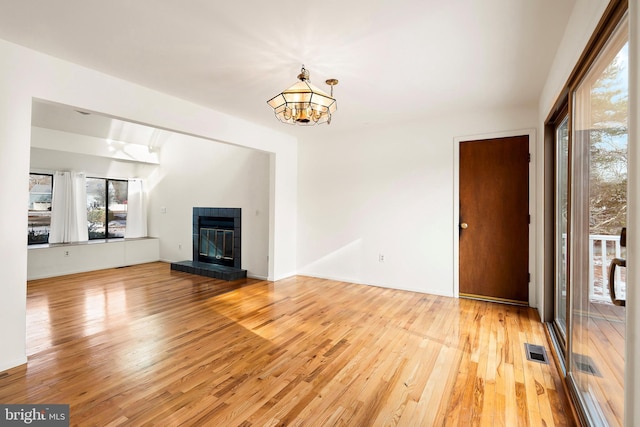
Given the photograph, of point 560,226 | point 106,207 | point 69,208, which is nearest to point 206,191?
point 106,207

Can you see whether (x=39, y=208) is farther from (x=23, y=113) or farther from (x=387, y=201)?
(x=387, y=201)

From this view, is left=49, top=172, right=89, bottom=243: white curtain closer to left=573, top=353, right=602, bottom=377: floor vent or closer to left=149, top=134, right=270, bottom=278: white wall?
left=149, top=134, right=270, bottom=278: white wall

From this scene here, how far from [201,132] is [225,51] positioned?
1604mm

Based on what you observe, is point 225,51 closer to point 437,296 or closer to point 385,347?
point 385,347

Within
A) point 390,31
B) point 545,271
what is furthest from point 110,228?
point 545,271

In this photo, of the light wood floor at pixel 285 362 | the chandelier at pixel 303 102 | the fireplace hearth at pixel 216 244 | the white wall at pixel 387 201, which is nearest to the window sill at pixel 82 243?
the fireplace hearth at pixel 216 244

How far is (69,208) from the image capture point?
6281mm

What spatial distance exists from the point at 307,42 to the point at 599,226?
7.41 ft

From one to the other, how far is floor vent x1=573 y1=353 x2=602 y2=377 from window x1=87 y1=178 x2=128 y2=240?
8064mm

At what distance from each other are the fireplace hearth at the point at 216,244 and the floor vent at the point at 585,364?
463 cm

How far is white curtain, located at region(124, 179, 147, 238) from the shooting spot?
7.29 meters

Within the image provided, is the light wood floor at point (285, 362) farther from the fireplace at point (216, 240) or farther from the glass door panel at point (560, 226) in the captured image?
the fireplace at point (216, 240)

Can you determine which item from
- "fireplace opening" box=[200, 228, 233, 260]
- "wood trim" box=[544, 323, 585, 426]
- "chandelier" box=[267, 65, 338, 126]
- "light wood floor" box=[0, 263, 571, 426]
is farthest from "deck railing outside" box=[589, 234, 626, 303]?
"fireplace opening" box=[200, 228, 233, 260]

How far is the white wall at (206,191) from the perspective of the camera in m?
5.76
